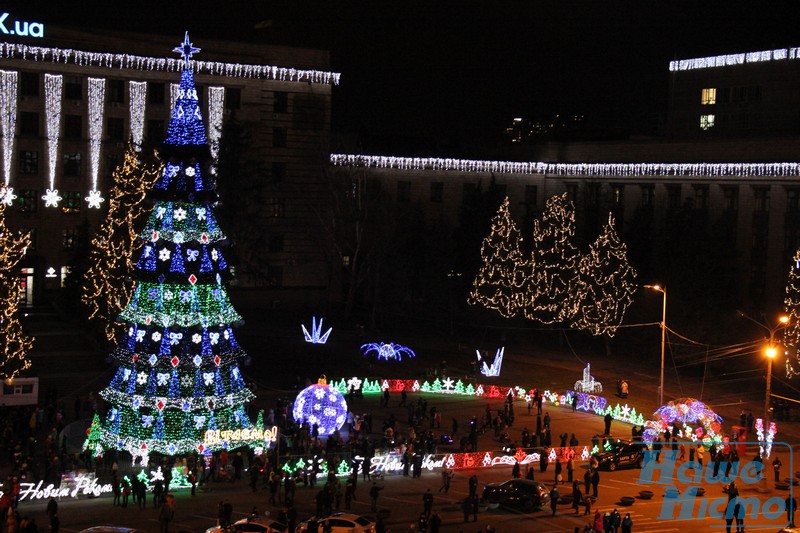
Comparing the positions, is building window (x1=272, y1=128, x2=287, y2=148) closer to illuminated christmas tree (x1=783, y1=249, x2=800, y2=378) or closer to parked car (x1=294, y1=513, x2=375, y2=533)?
illuminated christmas tree (x1=783, y1=249, x2=800, y2=378)

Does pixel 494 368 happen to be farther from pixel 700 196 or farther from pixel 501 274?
pixel 700 196

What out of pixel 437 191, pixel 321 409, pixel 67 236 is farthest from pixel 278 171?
pixel 321 409

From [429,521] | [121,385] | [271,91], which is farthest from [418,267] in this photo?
[429,521]

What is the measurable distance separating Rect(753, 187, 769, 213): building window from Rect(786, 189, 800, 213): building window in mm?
1533

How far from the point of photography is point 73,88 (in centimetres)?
7000

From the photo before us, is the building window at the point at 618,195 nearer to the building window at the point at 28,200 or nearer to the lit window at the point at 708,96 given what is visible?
the lit window at the point at 708,96

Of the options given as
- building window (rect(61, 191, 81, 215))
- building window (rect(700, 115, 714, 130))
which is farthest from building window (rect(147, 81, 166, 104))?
building window (rect(700, 115, 714, 130))

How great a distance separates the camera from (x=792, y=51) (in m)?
78.2

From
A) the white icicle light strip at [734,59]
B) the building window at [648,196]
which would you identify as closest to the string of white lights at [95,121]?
the building window at [648,196]

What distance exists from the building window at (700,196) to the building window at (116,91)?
38.3 metres

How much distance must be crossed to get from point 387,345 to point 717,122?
124 feet

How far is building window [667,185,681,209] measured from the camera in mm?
75750

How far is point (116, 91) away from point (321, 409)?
36.2 m

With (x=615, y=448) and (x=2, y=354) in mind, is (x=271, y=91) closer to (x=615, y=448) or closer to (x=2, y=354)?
(x=2, y=354)
